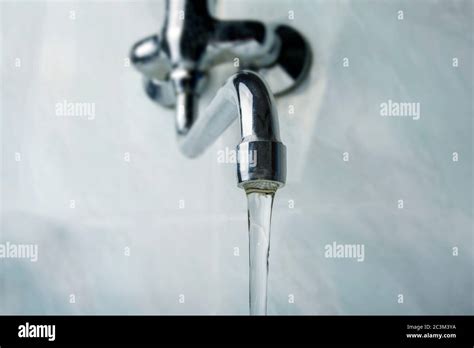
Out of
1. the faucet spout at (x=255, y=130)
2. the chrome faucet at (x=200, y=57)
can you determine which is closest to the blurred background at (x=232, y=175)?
the chrome faucet at (x=200, y=57)

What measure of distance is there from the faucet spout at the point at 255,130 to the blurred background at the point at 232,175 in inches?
9.2

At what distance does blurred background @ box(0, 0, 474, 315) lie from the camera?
64 cm

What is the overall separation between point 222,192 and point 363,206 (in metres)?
0.15

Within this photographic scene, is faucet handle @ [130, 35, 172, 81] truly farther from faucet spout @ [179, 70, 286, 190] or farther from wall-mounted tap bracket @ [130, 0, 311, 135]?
faucet spout @ [179, 70, 286, 190]

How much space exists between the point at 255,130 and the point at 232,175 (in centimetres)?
29

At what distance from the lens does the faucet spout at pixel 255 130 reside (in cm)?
37

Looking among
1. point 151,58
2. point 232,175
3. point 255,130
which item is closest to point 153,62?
point 151,58

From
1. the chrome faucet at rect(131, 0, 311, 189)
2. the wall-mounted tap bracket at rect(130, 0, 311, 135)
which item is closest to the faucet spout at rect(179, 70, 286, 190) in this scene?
the chrome faucet at rect(131, 0, 311, 189)

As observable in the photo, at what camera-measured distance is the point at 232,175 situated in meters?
0.67

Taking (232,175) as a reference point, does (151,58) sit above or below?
above

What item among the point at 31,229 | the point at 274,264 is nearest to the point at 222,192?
the point at 274,264

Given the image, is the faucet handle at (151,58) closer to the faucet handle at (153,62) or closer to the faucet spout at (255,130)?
the faucet handle at (153,62)

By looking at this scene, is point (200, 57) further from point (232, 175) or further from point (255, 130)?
point (255, 130)

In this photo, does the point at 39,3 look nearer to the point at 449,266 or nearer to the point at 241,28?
the point at 241,28
